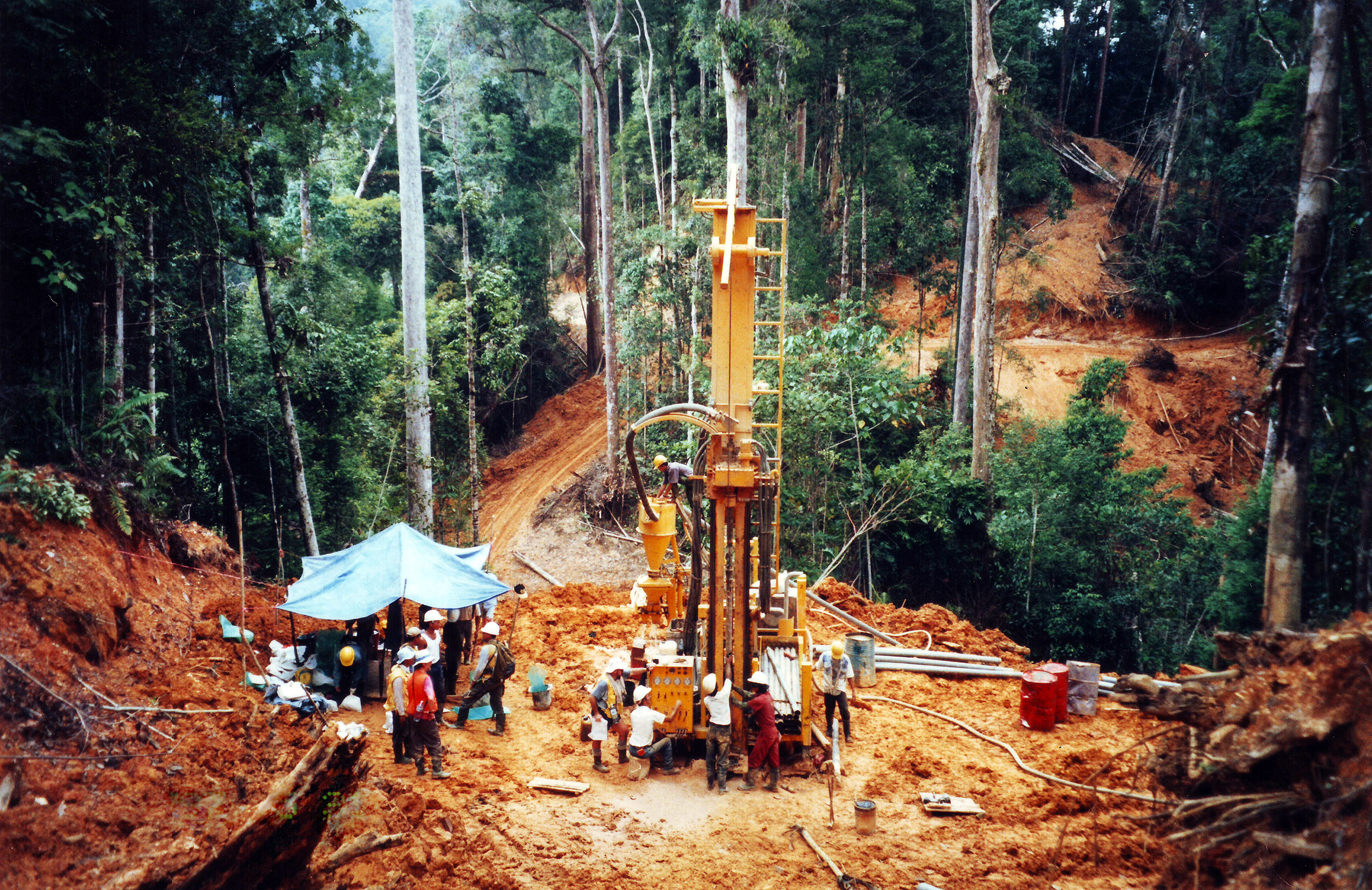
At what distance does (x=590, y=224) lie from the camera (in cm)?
3203

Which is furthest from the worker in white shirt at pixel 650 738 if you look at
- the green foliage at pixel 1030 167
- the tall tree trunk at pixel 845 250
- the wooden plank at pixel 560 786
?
the green foliage at pixel 1030 167

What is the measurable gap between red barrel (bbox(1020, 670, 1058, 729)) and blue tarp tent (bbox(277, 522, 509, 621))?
6.97m

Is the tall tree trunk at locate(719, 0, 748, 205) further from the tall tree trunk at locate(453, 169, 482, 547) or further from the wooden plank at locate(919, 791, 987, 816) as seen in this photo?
the wooden plank at locate(919, 791, 987, 816)

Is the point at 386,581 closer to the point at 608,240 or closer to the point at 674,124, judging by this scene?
the point at 608,240

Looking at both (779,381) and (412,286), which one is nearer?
(779,381)

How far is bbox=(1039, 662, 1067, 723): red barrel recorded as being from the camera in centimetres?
1051

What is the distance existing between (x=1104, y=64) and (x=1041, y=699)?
32085 millimetres

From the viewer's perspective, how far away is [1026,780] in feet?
29.8

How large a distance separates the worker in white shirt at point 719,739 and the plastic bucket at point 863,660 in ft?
11.8

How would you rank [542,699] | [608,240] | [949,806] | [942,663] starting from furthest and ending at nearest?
1. [608,240]
2. [942,663]
3. [542,699]
4. [949,806]

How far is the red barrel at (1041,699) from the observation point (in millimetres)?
10391

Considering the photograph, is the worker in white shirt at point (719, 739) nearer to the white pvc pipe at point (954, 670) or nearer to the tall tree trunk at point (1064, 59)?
the white pvc pipe at point (954, 670)

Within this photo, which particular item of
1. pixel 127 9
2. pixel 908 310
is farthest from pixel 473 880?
pixel 908 310

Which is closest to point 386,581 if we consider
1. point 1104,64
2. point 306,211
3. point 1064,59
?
point 306,211
